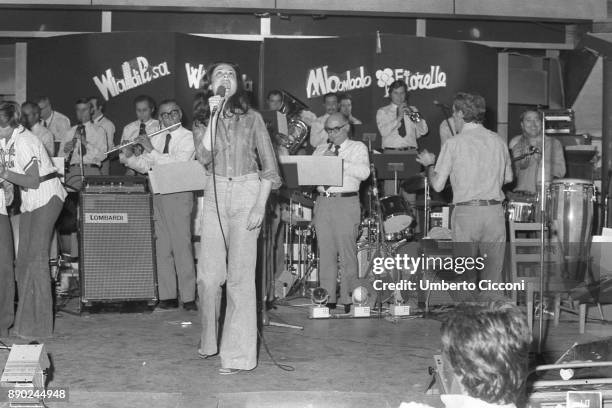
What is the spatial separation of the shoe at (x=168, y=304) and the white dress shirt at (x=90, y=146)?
2.21 m

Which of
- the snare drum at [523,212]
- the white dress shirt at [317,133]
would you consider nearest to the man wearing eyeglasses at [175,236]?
the white dress shirt at [317,133]

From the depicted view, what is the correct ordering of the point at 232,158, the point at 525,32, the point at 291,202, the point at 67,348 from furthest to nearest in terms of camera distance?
the point at 525,32, the point at 291,202, the point at 67,348, the point at 232,158

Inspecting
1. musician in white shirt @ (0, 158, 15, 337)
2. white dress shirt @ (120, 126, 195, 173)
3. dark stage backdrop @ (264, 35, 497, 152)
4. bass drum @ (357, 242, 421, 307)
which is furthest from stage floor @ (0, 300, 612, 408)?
dark stage backdrop @ (264, 35, 497, 152)

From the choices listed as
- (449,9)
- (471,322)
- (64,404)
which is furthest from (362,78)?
(471,322)

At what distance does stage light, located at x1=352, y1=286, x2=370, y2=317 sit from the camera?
8.03 meters

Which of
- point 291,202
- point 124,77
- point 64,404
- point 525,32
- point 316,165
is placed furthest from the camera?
point 525,32

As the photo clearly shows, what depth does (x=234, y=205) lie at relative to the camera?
18.1ft

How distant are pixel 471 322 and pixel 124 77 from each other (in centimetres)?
934

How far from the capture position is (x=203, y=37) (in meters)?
11.4

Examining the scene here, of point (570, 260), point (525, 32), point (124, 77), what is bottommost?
point (570, 260)

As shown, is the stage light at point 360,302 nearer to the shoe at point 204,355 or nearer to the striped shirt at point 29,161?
the shoe at point 204,355

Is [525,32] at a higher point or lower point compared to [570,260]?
higher

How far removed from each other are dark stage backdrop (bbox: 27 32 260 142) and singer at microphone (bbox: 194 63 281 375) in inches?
225

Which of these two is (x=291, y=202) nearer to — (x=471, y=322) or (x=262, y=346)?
(x=262, y=346)
